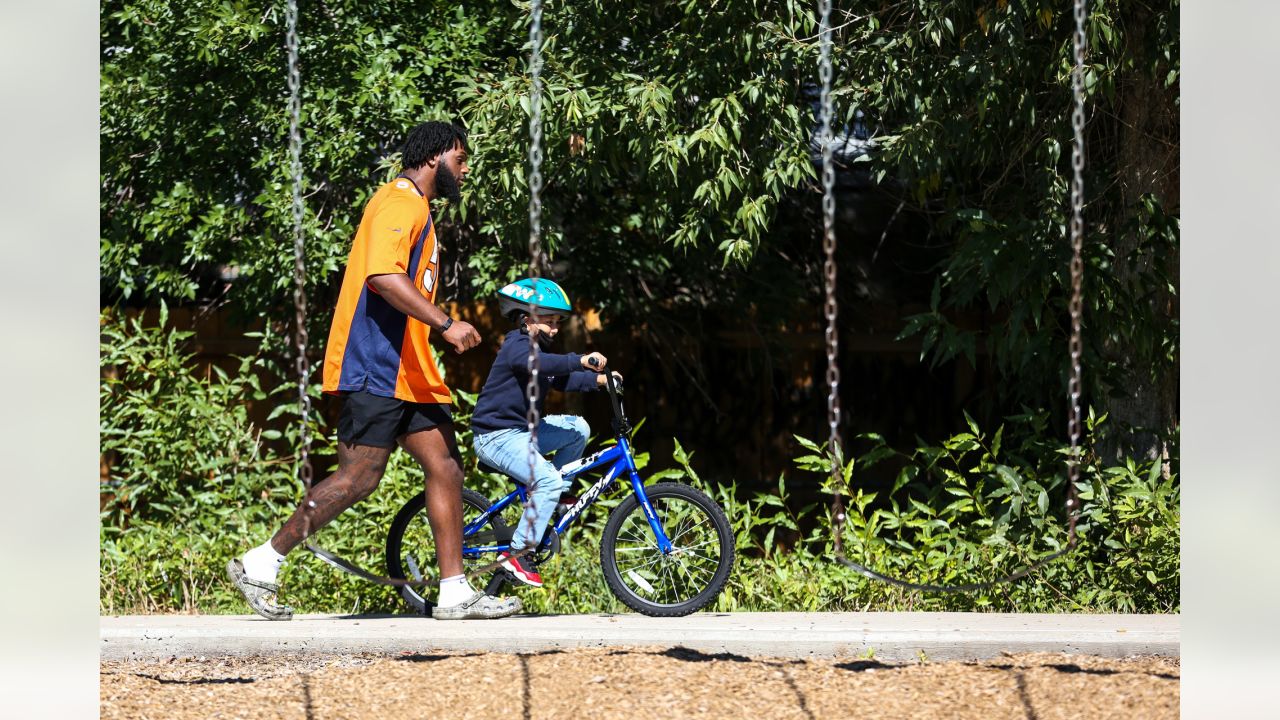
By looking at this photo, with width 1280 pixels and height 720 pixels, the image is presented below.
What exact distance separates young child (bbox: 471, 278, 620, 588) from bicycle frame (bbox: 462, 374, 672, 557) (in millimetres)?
104

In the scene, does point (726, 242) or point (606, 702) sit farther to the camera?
point (726, 242)

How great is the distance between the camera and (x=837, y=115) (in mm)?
7242

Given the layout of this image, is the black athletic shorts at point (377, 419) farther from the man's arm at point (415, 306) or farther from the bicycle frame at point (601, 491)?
the bicycle frame at point (601, 491)

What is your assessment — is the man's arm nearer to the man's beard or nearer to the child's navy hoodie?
the man's beard

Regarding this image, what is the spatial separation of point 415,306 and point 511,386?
0.89m

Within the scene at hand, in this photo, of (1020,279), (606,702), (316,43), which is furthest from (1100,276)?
(316,43)

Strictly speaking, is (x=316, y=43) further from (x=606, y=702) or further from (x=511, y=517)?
(x=606, y=702)

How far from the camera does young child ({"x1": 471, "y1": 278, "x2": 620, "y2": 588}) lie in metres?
5.88

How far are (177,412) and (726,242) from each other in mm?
3128

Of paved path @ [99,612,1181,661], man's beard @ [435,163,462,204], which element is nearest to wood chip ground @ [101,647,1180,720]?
paved path @ [99,612,1181,661]

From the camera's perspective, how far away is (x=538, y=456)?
5.88 m

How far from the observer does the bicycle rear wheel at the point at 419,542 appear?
6152 millimetres

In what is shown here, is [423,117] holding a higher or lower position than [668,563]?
higher

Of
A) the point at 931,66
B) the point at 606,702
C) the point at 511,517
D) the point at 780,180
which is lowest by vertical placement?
the point at 606,702
